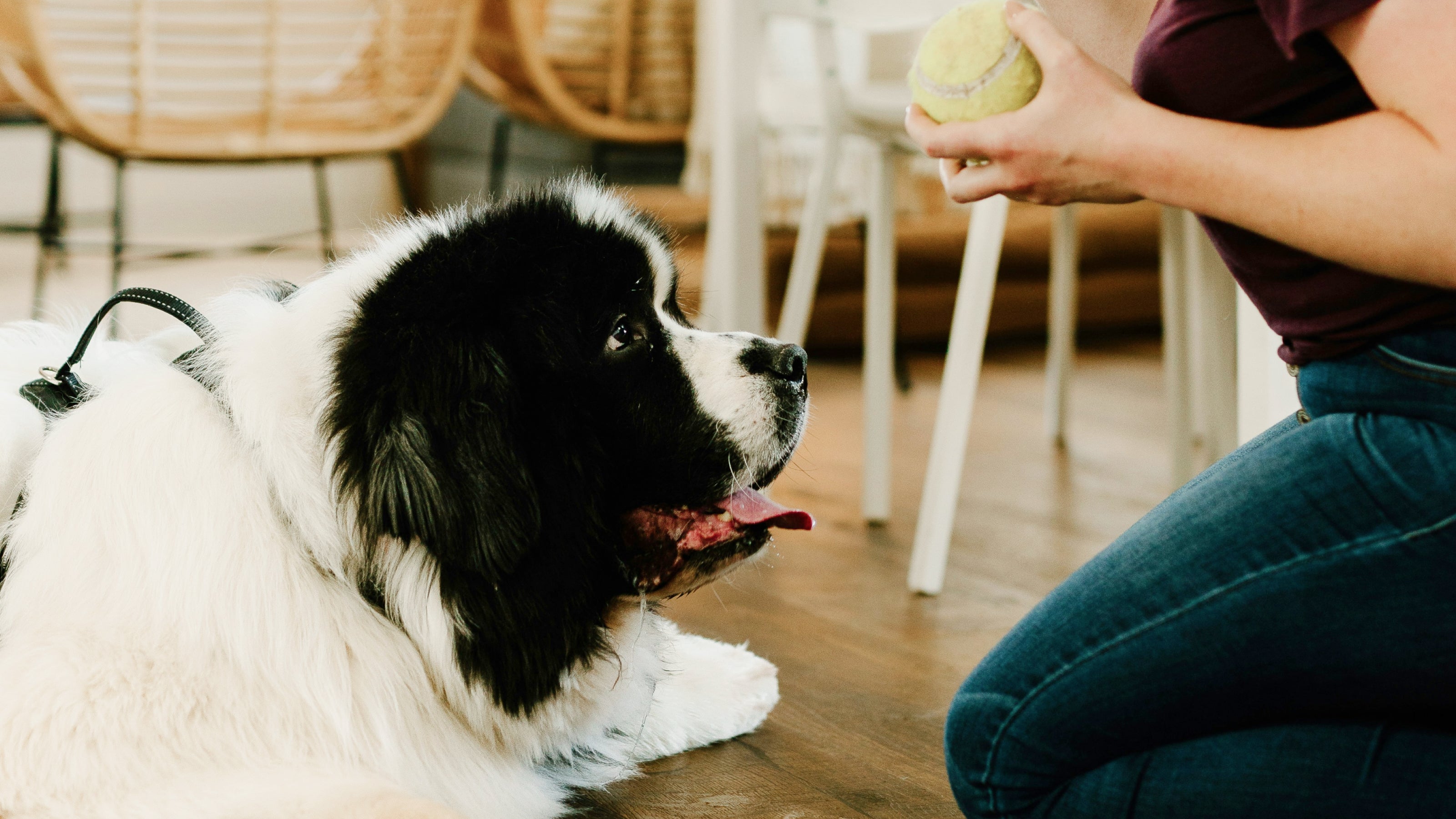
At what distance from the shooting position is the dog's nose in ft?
4.28

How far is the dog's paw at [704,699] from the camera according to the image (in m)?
1.45

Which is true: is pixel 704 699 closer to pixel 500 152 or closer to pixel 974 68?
pixel 974 68

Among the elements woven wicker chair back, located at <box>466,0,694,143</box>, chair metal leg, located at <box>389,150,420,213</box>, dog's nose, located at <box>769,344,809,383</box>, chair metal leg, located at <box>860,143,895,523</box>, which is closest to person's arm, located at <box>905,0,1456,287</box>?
dog's nose, located at <box>769,344,809,383</box>

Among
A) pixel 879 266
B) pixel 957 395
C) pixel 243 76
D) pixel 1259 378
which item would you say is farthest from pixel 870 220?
pixel 243 76

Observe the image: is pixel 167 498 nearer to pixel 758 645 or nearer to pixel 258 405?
pixel 258 405

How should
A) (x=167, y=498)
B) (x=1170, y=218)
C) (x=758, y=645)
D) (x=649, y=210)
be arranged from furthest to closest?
(x=1170, y=218) < (x=758, y=645) < (x=649, y=210) < (x=167, y=498)

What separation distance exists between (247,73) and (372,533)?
289 centimetres

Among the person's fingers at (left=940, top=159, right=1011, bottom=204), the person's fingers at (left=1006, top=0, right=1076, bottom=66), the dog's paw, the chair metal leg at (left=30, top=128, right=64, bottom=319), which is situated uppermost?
the person's fingers at (left=1006, top=0, right=1076, bottom=66)

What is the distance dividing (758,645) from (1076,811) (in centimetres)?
82

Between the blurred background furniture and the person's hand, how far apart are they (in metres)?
3.40

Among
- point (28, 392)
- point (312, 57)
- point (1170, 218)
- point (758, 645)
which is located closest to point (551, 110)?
point (312, 57)

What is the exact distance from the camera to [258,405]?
1118 millimetres

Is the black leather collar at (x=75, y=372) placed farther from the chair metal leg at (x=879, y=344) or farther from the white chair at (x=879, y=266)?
the chair metal leg at (x=879, y=344)

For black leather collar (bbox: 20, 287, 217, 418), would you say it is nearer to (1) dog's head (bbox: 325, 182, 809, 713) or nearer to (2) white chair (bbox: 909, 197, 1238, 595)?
(1) dog's head (bbox: 325, 182, 809, 713)
